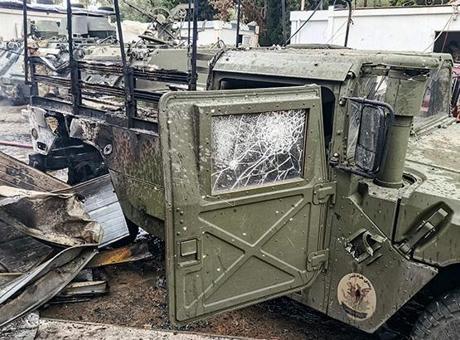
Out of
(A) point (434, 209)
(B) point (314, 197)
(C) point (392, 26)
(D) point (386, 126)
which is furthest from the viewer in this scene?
(C) point (392, 26)

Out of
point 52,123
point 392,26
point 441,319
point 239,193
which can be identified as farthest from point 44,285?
point 392,26

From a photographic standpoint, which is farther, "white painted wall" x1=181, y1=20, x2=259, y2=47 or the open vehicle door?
"white painted wall" x1=181, y1=20, x2=259, y2=47

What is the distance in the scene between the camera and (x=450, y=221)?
8.20ft

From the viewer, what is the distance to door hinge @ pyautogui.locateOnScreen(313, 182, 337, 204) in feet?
9.37

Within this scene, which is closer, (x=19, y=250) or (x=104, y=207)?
(x=19, y=250)

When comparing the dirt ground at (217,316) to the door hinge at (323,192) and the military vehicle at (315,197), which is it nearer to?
the military vehicle at (315,197)

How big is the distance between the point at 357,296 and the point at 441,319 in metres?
0.47

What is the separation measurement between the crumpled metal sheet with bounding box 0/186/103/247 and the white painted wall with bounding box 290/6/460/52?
866cm

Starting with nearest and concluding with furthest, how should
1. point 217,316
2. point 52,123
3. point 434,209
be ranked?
1. point 434,209
2. point 217,316
3. point 52,123

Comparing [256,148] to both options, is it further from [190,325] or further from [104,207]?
[104,207]

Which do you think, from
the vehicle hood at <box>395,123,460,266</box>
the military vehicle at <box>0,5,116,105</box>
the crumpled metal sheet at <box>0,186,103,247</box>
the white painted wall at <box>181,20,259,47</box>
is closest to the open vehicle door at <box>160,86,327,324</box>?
the vehicle hood at <box>395,123,460,266</box>

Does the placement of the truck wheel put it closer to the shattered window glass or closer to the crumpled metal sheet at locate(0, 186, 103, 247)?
the shattered window glass

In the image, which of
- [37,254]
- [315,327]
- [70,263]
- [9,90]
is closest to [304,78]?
[315,327]

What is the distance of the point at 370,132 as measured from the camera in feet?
8.36
